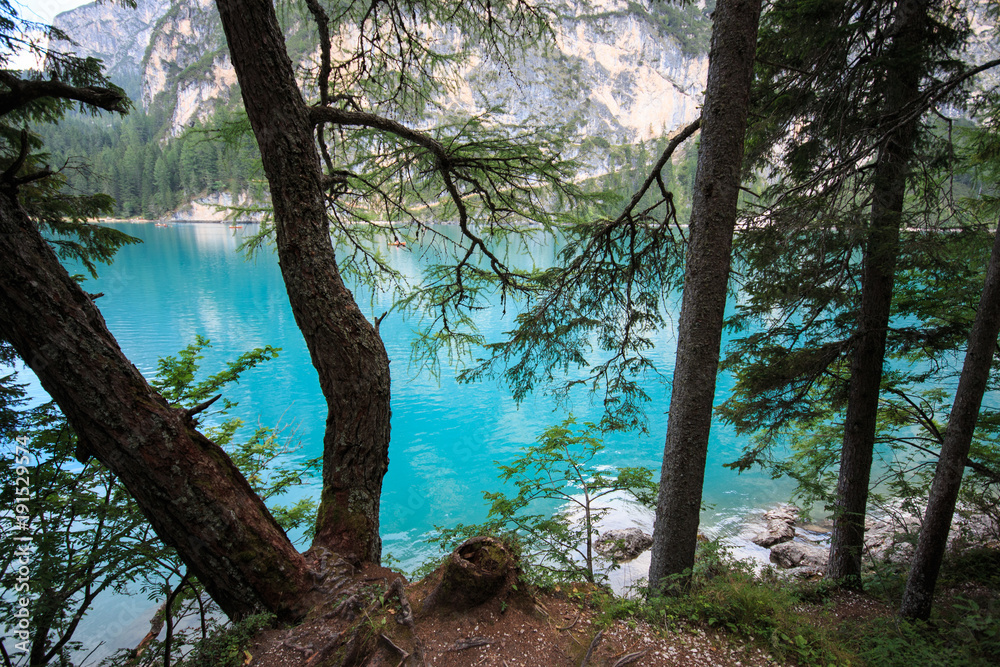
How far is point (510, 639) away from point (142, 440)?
2026mm

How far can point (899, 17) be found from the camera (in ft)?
11.9

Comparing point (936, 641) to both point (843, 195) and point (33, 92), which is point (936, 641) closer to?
point (843, 195)

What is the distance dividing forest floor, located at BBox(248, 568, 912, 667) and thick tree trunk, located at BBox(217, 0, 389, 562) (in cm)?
46

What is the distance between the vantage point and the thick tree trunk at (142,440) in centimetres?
184

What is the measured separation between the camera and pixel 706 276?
2.77 m

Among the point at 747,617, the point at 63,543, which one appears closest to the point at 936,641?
the point at 747,617

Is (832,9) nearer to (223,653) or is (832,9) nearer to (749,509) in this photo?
(223,653)

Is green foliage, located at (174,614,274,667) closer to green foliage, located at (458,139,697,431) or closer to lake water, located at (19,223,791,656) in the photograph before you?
lake water, located at (19,223,791,656)

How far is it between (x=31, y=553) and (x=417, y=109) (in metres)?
4.33

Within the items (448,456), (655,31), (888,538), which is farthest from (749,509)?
(655,31)

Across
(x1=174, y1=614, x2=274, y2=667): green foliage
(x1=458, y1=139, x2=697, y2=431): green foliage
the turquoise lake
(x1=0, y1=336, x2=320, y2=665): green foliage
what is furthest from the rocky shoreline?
(x1=0, y1=336, x2=320, y2=665): green foliage

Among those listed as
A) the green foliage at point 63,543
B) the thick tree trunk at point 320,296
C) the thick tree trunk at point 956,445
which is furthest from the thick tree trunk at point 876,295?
the green foliage at point 63,543

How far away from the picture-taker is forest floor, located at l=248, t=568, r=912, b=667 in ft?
6.77

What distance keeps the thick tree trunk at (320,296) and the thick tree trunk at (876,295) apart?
11.4ft
